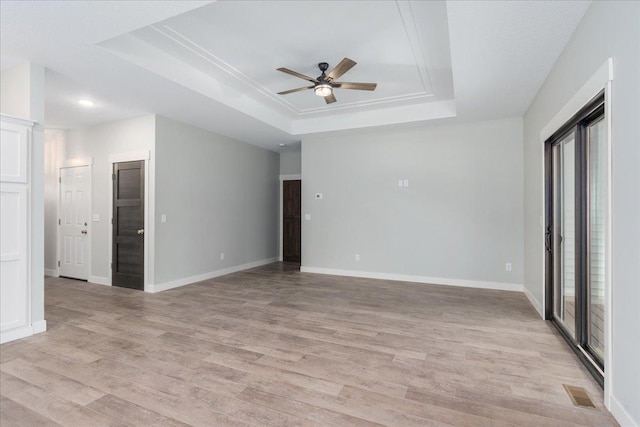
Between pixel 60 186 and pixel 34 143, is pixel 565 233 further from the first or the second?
pixel 60 186

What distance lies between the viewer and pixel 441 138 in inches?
220

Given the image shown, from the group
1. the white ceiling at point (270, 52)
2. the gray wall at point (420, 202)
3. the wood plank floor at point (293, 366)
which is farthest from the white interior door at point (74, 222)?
the gray wall at point (420, 202)

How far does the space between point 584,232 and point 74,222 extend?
295 inches

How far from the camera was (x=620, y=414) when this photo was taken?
6.12 feet

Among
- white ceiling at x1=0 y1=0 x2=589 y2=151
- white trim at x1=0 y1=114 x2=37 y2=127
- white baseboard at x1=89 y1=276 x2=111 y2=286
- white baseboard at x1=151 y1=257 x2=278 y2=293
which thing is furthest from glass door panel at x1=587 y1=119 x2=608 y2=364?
white baseboard at x1=89 y1=276 x2=111 y2=286

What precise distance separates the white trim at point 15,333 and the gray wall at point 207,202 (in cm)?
184

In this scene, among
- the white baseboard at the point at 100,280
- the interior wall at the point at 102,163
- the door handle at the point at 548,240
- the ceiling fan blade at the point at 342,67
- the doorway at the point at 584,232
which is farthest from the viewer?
the white baseboard at the point at 100,280

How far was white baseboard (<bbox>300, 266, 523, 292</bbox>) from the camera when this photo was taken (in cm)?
515

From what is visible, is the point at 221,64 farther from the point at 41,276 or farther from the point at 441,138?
the point at 441,138

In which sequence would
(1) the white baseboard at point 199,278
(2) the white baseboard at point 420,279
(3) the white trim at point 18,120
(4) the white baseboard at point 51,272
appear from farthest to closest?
1. (4) the white baseboard at point 51,272
2. (2) the white baseboard at point 420,279
3. (1) the white baseboard at point 199,278
4. (3) the white trim at point 18,120

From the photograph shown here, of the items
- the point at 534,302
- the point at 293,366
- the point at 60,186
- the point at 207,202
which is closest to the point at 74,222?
the point at 60,186

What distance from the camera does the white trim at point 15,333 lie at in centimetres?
305

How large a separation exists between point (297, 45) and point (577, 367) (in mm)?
3896

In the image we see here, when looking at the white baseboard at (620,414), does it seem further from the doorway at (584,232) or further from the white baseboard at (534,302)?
the white baseboard at (534,302)
